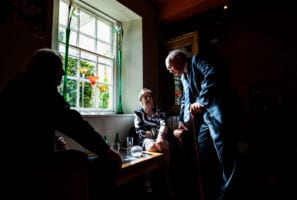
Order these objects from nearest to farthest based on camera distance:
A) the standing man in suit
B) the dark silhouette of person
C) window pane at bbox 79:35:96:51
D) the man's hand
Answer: the dark silhouette of person < the standing man in suit < the man's hand < window pane at bbox 79:35:96:51

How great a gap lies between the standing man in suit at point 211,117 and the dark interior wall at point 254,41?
2.98ft

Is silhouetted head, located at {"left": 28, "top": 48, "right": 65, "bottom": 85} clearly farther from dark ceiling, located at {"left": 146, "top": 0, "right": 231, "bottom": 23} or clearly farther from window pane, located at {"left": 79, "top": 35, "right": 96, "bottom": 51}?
dark ceiling, located at {"left": 146, "top": 0, "right": 231, "bottom": 23}

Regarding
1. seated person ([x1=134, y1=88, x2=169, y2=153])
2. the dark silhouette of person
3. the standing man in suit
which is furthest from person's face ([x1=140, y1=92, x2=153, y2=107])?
the dark silhouette of person

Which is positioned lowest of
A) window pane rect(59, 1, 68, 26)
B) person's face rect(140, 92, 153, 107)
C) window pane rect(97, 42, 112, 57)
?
person's face rect(140, 92, 153, 107)

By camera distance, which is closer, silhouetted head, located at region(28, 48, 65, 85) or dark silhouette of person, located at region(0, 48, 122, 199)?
dark silhouette of person, located at region(0, 48, 122, 199)

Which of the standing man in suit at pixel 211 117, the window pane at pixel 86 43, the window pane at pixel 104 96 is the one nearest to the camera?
the standing man in suit at pixel 211 117

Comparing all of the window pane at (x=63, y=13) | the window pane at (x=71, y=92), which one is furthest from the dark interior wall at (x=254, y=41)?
the window pane at (x=71, y=92)

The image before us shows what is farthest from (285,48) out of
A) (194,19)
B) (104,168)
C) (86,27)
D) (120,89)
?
(104,168)

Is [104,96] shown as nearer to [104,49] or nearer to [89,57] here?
[89,57]

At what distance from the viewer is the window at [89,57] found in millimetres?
1997

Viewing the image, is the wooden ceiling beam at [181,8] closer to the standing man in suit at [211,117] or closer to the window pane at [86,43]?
the standing man in suit at [211,117]

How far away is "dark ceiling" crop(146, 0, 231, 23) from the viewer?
7.75 feet

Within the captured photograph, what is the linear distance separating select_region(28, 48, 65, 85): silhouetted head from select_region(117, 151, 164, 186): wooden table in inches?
30.9

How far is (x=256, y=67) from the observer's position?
307 cm
